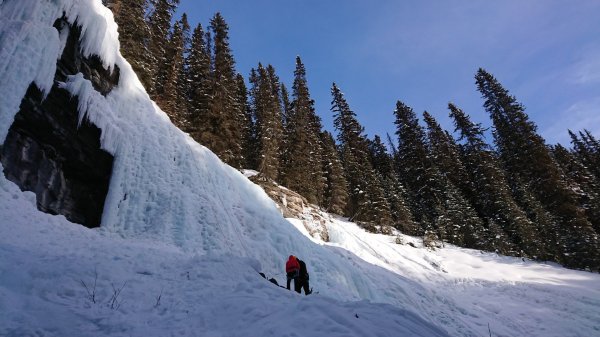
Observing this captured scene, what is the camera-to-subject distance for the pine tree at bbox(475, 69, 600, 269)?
1160 inches

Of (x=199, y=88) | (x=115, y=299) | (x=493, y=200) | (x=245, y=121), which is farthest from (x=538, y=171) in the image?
(x=115, y=299)

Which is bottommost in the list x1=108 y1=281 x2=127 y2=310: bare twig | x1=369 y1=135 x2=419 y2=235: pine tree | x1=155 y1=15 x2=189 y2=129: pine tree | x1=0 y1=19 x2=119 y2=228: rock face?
x1=108 y1=281 x2=127 y2=310: bare twig

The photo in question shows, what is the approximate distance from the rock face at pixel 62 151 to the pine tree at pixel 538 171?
112 ft

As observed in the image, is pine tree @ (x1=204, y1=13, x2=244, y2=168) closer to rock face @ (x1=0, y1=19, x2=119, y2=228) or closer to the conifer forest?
the conifer forest

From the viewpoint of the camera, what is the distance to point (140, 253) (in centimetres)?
929

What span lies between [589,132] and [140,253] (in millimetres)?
78884

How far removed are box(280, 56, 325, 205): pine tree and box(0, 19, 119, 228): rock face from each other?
73.4 feet

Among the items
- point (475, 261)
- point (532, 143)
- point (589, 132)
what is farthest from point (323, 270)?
point (589, 132)

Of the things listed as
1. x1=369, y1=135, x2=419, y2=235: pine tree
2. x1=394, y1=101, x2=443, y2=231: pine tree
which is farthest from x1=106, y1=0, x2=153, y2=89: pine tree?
x1=394, y1=101, x2=443, y2=231: pine tree

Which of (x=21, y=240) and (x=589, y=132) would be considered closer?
(x=21, y=240)

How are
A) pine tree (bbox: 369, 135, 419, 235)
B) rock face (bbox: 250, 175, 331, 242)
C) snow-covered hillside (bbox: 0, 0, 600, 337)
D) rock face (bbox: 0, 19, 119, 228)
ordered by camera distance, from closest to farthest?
snow-covered hillside (bbox: 0, 0, 600, 337) < rock face (bbox: 0, 19, 119, 228) < rock face (bbox: 250, 175, 331, 242) < pine tree (bbox: 369, 135, 419, 235)

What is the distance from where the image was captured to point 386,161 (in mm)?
52219

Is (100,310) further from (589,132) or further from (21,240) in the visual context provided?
(589,132)

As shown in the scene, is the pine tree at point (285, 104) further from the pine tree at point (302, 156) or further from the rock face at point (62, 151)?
the rock face at point (62, 151)
